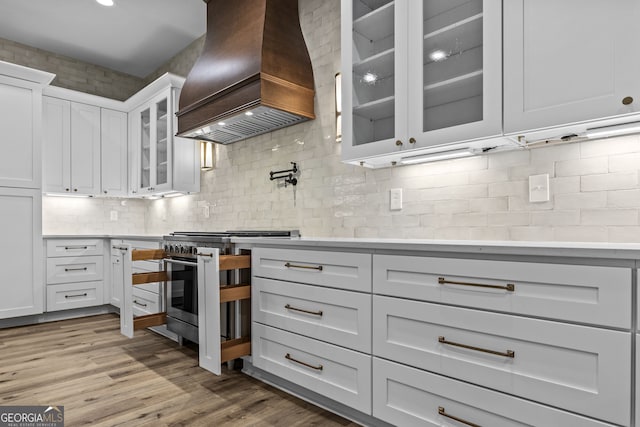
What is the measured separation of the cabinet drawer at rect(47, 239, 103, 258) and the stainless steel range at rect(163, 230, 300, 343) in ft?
5.48

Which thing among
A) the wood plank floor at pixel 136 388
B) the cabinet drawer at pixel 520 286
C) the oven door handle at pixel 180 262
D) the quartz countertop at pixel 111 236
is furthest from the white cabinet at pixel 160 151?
the cabinet drawer at pixel 520 286

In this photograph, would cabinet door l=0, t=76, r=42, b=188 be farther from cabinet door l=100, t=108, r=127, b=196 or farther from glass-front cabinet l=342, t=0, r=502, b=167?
glass-front cabinet l=342, t=0, r=502, b=167

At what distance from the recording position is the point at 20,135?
378 cm

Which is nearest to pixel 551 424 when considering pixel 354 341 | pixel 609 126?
pixel 354 341

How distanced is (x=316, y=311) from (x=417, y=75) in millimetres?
1302

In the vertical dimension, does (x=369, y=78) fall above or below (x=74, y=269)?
above

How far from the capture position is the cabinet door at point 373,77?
2.05m

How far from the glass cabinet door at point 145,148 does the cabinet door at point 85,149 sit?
50 centimetres

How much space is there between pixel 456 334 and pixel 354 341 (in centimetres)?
51

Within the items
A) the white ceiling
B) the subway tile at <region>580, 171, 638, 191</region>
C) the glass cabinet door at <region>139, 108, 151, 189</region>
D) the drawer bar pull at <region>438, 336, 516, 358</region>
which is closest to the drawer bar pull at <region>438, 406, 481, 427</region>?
the drawer bar pull at <region>438, 336, 516, 358</region>

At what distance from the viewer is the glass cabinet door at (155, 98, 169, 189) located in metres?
4.20

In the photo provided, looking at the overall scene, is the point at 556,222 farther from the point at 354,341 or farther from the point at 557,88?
the point at 354,341

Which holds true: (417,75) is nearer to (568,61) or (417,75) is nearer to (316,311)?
(568,61)

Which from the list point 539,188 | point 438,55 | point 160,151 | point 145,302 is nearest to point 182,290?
point 145,302
